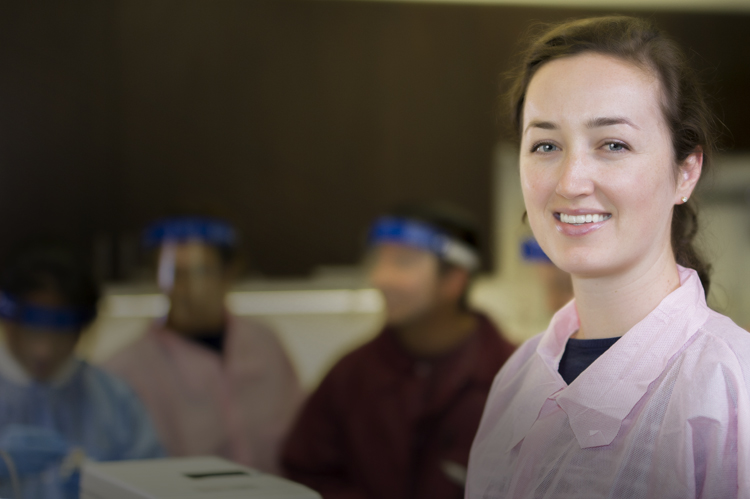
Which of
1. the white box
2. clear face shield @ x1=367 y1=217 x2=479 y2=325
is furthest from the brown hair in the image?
clear face shield @ x1=367 y1=217 x2=479 y2=325

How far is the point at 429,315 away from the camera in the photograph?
1.74 m

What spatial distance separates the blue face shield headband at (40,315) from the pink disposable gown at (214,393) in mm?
313

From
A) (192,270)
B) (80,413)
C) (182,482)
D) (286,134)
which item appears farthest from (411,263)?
(182,482)

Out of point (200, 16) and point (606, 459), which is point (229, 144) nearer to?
point (200, 16)

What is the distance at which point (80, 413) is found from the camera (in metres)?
1.41

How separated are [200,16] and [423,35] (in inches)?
29.3

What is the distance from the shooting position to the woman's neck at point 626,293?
0.58m

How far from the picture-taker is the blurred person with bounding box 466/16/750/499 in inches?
20.6

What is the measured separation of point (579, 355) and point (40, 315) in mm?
1105

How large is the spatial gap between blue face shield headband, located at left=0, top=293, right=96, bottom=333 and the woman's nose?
114 cm

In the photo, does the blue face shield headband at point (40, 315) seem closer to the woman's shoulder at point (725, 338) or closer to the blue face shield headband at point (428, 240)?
the blue face shield headband at point (428, 240)

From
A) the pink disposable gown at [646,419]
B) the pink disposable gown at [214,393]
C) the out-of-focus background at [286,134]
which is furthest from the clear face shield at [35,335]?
the pink disposable gown at [646,419]

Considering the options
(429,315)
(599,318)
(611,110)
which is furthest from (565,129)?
(429,315)

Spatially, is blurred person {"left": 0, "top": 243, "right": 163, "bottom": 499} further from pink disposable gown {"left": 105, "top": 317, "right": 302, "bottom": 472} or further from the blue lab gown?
pink disposable gown {"left": 105, "top": 317, "right": 302, "bottom": 472}
